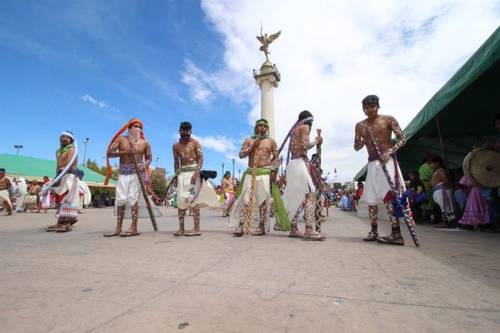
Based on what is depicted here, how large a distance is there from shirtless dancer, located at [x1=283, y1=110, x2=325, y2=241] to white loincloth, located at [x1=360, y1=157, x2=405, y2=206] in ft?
2.53

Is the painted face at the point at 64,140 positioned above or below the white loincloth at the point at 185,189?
above

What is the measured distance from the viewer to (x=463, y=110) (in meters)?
5.85

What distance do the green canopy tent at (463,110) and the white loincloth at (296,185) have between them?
2324 millimetres

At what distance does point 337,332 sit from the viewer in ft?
3.89

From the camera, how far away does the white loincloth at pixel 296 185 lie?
431 centimetres

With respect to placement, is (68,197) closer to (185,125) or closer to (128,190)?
(128,190)

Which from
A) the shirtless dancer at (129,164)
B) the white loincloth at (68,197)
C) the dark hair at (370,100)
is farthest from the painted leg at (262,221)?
the white loincloth at (68,197)

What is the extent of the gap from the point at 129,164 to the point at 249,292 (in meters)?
3.68

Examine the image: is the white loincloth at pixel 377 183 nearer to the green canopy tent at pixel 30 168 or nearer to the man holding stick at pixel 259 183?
the man holding stick at pixel 259 183

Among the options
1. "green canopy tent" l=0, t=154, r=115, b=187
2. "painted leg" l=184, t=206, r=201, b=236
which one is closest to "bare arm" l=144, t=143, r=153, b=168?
"painted leg" l=184, t=206, r=201, b=236

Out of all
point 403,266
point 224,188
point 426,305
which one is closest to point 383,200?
point 403,266

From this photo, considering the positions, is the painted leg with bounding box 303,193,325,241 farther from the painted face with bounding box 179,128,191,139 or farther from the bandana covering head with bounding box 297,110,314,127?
the painted face with bounding box 179,128,191,139

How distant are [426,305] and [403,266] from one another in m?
0.89

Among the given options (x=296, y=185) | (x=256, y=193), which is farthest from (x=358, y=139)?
(x=256, y=193)
